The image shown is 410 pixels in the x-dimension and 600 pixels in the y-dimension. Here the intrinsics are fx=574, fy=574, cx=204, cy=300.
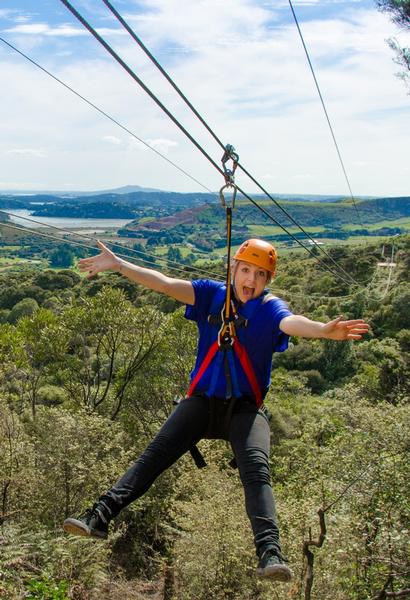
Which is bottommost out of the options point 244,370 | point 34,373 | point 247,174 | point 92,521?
point 34,373

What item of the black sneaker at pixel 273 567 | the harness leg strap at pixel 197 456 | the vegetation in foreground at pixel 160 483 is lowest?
the vegetation in foreground at pixel 160 483

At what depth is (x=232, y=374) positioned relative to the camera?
374 cm

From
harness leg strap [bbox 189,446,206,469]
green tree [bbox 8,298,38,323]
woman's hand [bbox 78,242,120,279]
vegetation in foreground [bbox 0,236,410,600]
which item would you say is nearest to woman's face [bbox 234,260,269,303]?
woman's hand [bbox 78,242,120,279]

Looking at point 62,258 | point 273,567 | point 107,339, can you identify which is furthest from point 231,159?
point 62,258

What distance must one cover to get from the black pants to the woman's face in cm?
73

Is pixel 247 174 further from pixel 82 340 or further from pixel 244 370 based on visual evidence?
pixel 82 340

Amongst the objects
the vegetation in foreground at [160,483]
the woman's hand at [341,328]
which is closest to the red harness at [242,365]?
the woman's hand at [341,328]

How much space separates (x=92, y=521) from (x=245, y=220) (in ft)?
361

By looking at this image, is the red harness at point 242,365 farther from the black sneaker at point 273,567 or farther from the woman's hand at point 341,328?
the black sneaker at point 273,567

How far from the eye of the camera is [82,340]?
19281mm

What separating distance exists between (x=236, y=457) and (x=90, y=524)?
97 centimetres

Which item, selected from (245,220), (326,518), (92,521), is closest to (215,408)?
(92,521)

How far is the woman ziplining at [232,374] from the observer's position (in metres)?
3.43

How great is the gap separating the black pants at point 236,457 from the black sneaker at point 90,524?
5 centimetres
